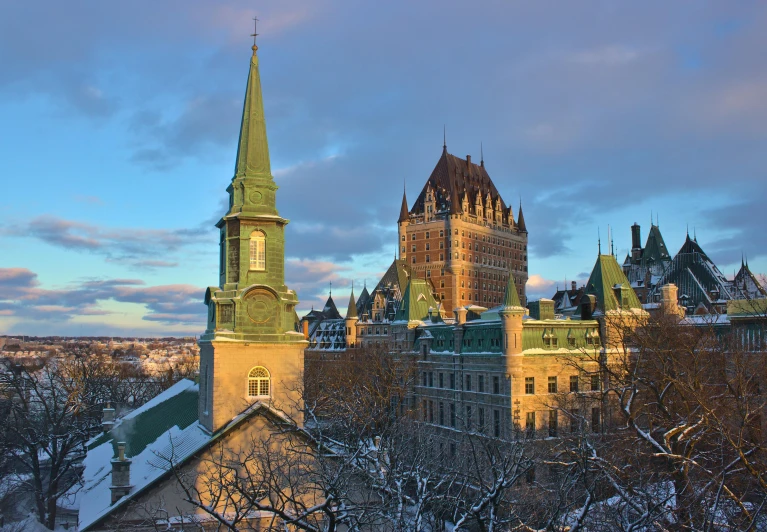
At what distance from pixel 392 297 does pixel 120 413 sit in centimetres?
5139

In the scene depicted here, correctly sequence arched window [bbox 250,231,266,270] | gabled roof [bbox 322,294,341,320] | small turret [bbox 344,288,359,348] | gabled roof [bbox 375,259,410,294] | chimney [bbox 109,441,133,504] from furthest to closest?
gabled roof [bbox 322,294,341,320]
gabled roof [bbox 375,259,410,294]
small turret [bbox 344,288,359,348]
arched window [bbox 250,231,266,270]
chimney [bbox 109,441,133,504]

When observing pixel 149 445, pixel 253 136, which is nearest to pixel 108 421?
pixel 149 445

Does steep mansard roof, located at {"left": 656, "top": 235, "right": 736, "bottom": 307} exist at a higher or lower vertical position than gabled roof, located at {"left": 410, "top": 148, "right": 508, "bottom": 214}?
lower

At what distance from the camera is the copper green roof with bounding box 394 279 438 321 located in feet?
213

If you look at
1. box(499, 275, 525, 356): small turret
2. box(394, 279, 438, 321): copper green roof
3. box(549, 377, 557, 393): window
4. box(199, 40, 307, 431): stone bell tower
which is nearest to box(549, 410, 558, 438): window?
box(549, 377, 557, 393): window

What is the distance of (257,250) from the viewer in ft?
77.5

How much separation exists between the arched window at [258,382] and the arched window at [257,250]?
353cm

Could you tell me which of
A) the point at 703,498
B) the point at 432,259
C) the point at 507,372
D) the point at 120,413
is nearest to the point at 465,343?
the point at 507,372

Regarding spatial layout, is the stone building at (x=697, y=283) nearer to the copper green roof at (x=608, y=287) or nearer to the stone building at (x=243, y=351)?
the copper green roof at (x=608, y=287)

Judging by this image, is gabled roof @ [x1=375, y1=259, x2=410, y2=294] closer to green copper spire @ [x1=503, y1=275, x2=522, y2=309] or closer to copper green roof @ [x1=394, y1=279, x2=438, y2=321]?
copper green roof @ [x1=394, y1=279, x2=438, y2=321]

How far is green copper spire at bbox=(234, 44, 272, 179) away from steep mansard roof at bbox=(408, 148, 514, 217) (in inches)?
3681

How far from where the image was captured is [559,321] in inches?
1893

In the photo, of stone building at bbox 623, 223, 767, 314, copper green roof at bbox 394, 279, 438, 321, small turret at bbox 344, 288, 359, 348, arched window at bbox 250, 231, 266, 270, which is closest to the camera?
arched window at bbox 250, 231, 266, 270

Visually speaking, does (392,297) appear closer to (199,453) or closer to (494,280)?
(494,280)
